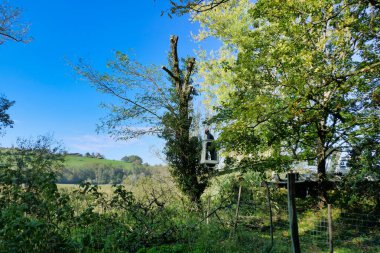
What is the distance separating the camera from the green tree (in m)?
8.49

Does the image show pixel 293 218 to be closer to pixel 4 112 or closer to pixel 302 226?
pixel 302 226

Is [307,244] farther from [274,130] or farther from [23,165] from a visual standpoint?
[23,165]

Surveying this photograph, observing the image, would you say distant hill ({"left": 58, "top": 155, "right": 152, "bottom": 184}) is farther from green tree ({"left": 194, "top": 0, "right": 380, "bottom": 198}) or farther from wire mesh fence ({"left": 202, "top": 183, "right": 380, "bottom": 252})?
green tree ({"left": 194, "top": 0, "right": 380, "bottom": 198})

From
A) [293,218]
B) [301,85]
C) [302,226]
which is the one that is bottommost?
[302,226]

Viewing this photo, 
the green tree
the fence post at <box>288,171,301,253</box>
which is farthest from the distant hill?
the green tree

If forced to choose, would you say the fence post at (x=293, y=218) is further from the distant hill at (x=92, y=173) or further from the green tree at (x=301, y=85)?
the distant hill at (x=92, y=173)

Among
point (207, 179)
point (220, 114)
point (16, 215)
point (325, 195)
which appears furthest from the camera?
point (207, 179)

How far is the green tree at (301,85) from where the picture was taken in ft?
27.9

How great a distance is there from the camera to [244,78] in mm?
10875

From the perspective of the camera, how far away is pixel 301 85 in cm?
819

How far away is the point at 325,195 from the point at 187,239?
762cm

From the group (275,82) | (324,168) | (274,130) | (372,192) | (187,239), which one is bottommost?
(187,239)

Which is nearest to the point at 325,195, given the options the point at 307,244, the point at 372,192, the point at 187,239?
the point at 372,192

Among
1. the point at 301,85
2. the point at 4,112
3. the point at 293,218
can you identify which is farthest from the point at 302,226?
the point at 4,112
